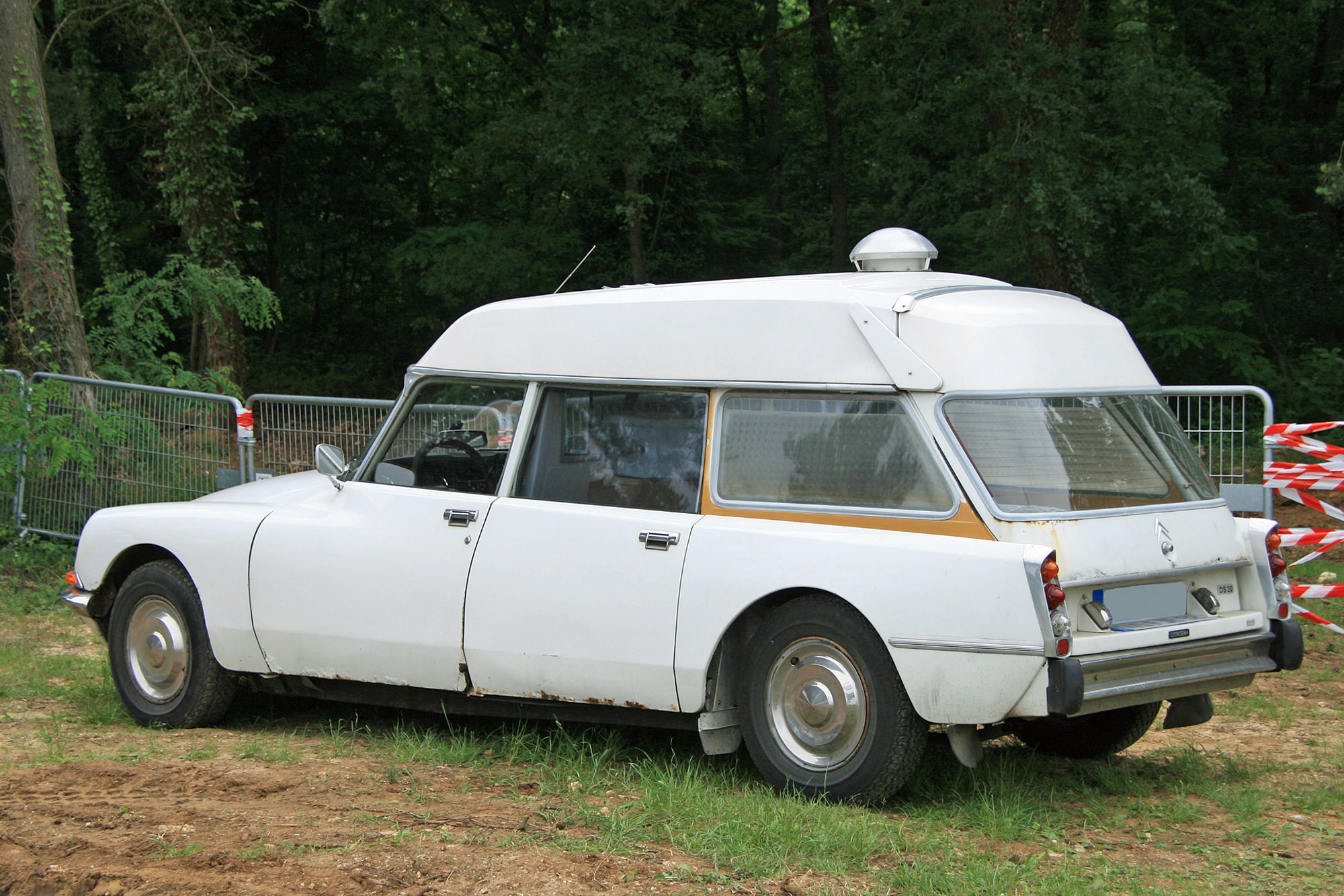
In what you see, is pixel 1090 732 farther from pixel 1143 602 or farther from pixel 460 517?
pixel 460 517

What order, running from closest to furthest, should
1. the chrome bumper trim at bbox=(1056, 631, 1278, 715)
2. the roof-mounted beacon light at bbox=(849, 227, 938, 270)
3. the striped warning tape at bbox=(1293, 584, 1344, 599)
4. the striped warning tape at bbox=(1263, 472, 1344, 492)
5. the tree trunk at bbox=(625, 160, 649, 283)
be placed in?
the chrome bumper trim at bbox=(1056, 631, 1278, 715), the roof-mounted beacon light at bbox=(849, 227, 938, 270), the striped warning tape at bbox=(1293, 584, 1344, 599), the striped warning tape at bbox=(1263, 472, 1344, 492), the tree trunk at bbox=(625, 160, 649, 283)

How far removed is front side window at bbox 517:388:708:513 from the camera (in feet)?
17.3

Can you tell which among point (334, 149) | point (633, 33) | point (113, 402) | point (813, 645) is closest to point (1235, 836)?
point (813, 645)

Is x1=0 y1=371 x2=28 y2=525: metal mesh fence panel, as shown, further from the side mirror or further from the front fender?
the side mirror

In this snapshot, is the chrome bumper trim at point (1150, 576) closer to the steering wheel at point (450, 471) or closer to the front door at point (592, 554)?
the front door at point (592, 554)

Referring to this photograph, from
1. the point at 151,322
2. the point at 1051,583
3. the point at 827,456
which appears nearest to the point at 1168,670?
the point at 1051,583

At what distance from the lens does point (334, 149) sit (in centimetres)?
2878

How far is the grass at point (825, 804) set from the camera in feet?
13.3

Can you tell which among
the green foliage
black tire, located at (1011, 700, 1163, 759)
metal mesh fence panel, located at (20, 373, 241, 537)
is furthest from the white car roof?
the green foliage

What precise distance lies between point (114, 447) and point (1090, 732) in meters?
8.32

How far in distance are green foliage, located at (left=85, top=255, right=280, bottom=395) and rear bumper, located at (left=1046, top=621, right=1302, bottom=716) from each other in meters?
10.3

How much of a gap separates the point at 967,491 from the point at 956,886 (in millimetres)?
1371

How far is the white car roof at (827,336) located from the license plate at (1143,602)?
805mm

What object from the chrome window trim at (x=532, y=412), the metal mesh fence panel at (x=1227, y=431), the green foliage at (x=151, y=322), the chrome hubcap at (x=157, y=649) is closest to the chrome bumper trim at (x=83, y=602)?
the chrome hubcap at (x=157, y=649)
